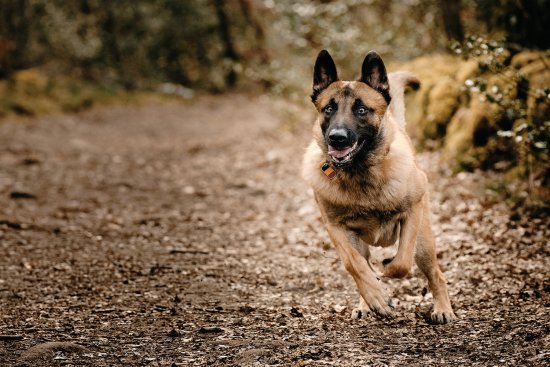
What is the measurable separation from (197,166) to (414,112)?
4256 millimetres

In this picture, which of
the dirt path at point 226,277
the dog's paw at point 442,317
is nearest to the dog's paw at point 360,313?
the dirt path at point 226,277

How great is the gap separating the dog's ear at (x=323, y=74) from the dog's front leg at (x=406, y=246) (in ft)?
4.00

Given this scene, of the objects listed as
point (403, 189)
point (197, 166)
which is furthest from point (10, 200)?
point (403, 189)

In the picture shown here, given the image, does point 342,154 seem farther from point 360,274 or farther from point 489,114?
point 489,114

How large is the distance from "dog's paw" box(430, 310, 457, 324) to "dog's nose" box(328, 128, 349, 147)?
1.38 metres

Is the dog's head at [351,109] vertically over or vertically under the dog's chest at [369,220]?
over

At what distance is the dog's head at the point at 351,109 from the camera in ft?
14.5

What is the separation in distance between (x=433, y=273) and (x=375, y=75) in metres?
1.59

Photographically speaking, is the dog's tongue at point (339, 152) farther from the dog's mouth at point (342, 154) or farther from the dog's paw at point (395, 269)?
the dog's paw at point (395, 269)

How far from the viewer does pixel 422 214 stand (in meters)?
4.64

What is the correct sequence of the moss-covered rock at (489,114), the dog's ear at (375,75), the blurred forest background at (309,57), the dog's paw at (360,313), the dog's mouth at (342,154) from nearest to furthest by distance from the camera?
the dog's mouth at (342,154) → the dog's paw at (360,313) → the dog's ear at (375,75) → the moss-covered rock at (489,114) → the blurred forest background at (309,57)

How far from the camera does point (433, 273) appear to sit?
4535 millimetres

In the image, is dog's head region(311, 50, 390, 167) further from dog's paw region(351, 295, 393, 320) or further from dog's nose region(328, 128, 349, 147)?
dog's paw region(351, 295, 393, 320)

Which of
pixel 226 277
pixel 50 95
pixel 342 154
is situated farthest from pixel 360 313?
pixel 50 95
